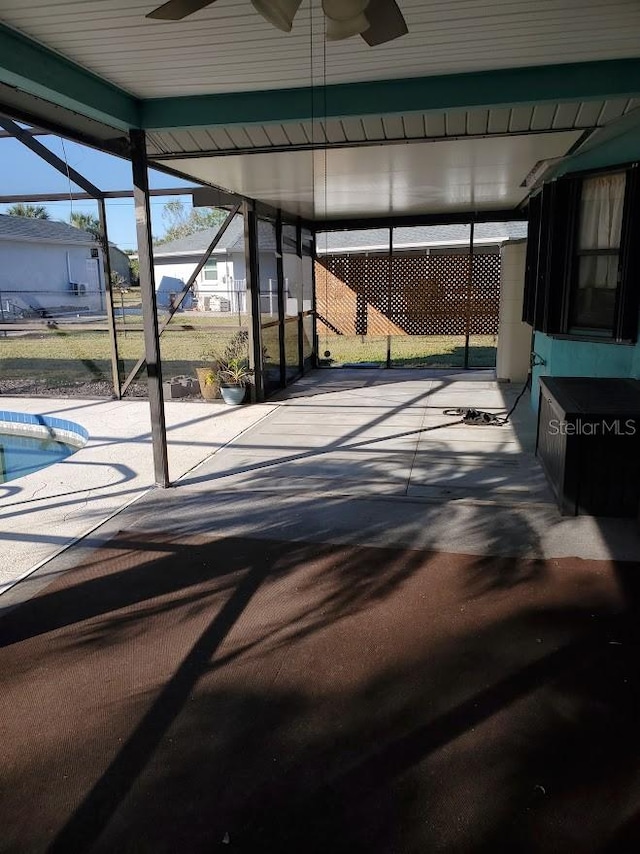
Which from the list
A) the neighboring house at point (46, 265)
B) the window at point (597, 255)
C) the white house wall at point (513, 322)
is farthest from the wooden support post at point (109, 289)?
the neighboring house at point (46, 265)

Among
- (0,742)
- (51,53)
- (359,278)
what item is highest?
(51,53)

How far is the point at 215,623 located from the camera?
2957mm

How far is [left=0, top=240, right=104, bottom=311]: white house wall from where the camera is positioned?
1980cm

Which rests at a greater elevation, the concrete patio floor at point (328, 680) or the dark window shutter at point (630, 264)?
the dark window shutter at point (630, 264)

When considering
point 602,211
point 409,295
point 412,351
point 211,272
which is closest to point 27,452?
point 602,211

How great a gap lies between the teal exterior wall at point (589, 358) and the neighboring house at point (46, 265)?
50.6 feet

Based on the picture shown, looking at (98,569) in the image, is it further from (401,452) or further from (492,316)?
(492,316)

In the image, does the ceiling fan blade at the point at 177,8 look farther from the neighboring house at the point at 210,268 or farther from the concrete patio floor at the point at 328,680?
the neighboring house at the point at 210,268

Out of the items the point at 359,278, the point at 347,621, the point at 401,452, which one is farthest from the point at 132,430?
the point at 359,278

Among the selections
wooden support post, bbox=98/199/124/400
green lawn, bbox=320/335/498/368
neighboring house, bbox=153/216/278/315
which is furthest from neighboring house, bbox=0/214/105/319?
wooden support post, bbox=98/199/124/400

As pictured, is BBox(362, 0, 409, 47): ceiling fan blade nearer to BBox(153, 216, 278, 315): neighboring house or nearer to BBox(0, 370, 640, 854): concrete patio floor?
BBox(0, 370, 640, 854): concrete patio floor

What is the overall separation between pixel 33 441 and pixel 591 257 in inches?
265

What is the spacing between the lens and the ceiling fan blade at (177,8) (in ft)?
7.65

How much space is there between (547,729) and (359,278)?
10255mm
